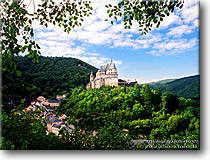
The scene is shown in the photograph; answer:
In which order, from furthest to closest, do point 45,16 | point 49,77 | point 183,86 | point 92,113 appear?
point 49,77 → point 92,113 → point 183,86 → point 45,16

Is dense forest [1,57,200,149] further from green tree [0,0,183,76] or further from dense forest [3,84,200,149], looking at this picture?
green tree [0,0,183,76]

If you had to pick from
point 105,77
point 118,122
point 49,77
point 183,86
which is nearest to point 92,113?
point 118,122

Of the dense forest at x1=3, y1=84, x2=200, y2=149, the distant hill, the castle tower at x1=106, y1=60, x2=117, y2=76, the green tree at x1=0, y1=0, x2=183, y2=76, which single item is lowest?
the dense forest at x1=3, y1=84, x2=200, y2=149

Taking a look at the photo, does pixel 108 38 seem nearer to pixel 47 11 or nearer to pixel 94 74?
pixel 94 74

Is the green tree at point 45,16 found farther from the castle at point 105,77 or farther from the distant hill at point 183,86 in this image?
the distant hill at point 183,86

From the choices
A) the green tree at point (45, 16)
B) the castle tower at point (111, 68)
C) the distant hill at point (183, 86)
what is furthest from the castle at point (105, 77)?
the green tree at point (45, 16)

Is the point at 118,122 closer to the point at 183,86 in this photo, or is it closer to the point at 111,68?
the point at 111,68

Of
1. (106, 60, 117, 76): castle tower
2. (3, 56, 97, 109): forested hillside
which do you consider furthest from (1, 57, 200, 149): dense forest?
(106, 60, 117, 76): castle tower
